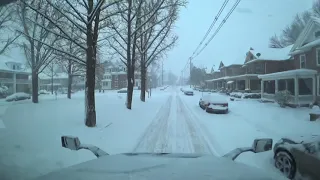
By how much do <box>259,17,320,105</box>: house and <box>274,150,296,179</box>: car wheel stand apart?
1.94 metres

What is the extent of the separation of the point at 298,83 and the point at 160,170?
4992mm

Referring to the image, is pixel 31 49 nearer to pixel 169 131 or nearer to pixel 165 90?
pixel 169 131

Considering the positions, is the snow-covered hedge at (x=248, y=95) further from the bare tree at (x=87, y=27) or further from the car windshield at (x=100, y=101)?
the bare tree at (x=87, y=27)

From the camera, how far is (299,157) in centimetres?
402

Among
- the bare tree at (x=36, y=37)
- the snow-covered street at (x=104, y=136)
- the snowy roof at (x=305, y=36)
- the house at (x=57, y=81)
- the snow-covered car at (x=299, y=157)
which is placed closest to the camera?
the snow-covered car at (x=299, y=157)

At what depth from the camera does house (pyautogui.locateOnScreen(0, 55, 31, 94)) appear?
19.4 feet

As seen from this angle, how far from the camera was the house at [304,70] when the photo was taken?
18.2 feet

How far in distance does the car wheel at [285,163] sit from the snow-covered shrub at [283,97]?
235cm

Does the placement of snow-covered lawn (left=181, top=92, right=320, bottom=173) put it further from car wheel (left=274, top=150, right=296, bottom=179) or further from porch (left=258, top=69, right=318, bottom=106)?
porch (left=258, top=69, right=318, bottom=106)

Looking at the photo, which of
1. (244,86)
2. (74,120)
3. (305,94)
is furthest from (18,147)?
(305,94)

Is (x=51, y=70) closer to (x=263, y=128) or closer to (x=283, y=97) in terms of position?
(x=263, y=128)

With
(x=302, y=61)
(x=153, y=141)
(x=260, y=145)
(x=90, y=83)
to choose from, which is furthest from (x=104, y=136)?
(x=302, y=61)

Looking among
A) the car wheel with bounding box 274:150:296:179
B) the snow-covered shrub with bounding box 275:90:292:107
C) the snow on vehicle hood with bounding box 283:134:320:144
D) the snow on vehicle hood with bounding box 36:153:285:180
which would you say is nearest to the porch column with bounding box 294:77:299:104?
the snow-covered shrub with bounding box 275:90:292:107

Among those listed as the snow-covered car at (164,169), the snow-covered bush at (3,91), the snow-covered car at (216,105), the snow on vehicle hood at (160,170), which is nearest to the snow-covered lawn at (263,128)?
the snow-covered car at (164,169)
